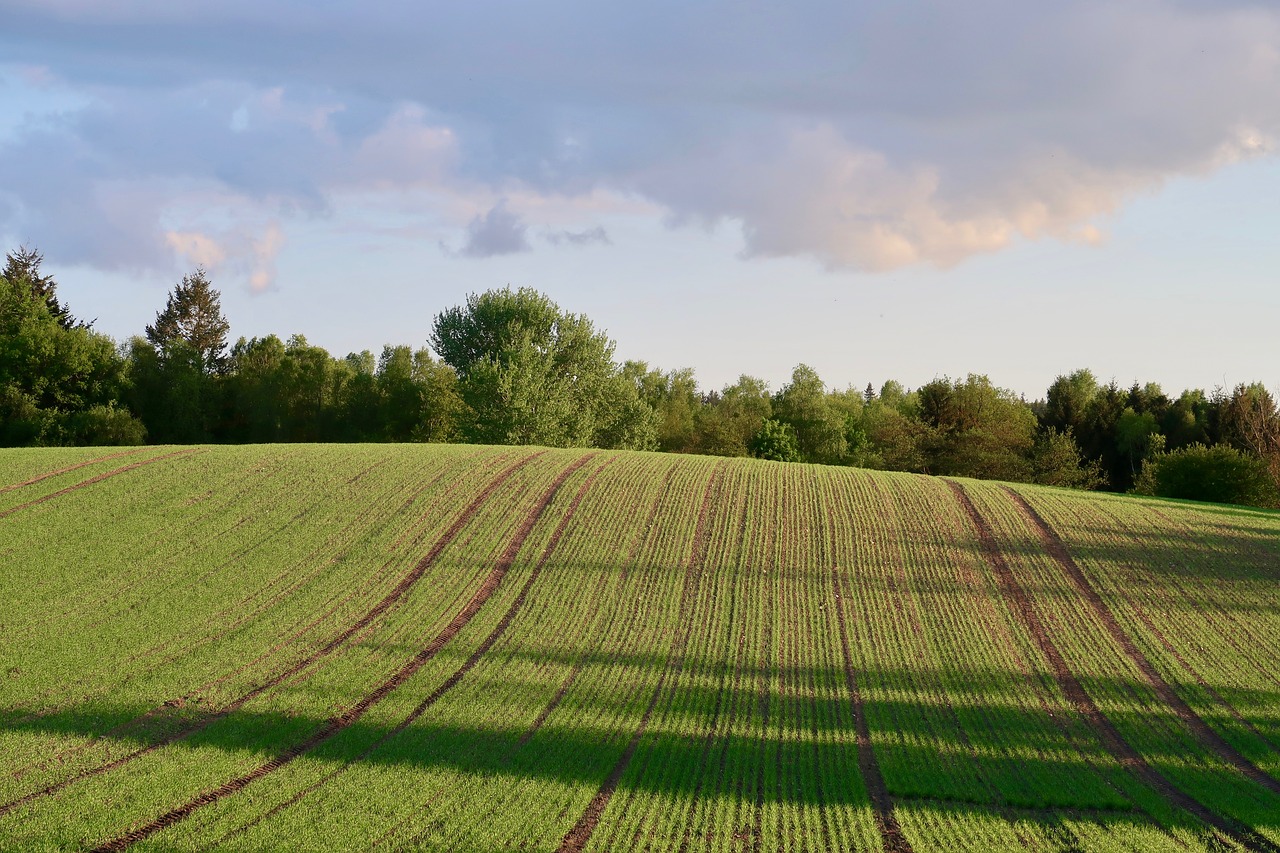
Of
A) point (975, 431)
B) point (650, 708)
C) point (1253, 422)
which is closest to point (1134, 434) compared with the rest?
point (1253, 422)

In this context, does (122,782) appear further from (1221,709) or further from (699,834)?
(1221,709)

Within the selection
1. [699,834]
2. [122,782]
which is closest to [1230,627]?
[699,834]

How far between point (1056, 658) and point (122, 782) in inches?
938

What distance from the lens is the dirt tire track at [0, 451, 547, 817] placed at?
16.7m

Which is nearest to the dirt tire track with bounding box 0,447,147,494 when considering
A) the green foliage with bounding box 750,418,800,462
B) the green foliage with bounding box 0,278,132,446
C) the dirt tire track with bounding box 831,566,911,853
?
the green foliage with bounding box 0,278,132,446

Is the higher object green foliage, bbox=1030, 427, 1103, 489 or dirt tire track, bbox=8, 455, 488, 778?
green foliage, bbox=1030, 427, 1103, 489

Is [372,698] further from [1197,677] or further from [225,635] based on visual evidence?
[1197,677]

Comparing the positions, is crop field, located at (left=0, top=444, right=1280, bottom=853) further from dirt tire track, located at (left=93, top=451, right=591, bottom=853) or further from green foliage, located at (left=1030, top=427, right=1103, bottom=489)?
green foliage, located at (left=1030, top=427, right=1103, bottom=489)

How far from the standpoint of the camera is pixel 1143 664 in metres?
26.4

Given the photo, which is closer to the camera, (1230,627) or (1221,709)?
(1221,709)

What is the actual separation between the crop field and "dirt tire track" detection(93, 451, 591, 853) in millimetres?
95

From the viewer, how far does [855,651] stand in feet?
86.3

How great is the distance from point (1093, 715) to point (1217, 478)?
33.6 meters

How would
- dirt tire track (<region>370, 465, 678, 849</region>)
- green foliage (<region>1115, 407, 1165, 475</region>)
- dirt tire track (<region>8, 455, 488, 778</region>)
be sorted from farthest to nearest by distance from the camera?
green foliage (<region>1115, 407, 1165, 475</region>), dirt tire track (<region>8, 455, 488, 778</region>), dirt tire track (<region>370, 465, 678, 849</region>)
